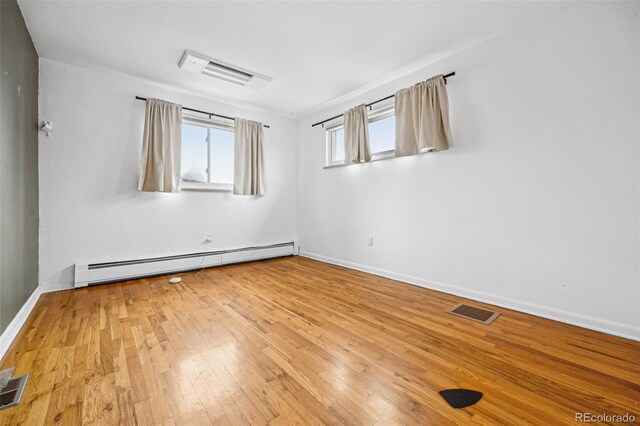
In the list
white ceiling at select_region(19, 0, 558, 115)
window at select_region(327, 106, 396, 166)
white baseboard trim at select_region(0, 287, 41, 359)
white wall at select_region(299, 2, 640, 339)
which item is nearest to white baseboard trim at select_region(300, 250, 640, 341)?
white wall at select_region(299, 2, 640, 339)

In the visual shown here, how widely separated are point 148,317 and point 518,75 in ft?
12.8

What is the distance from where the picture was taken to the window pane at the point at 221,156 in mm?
4199

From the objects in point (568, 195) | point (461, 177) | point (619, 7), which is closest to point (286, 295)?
point (461, 177)

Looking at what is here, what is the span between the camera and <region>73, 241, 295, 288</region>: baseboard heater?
3057 mm

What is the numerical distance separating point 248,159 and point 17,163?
258cm

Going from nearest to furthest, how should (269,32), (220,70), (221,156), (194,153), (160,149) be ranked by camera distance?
1. (269,32)
2. (220,70)
3. (160,149)
4. (194,153)
5. (221,156)

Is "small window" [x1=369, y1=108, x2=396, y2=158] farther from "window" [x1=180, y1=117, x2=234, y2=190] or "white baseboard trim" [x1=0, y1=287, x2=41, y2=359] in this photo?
"white baseboard trim" [x1=0, y1=287, x2=41, y2=359]

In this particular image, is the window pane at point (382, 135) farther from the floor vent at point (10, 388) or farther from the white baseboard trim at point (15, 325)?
the white baseboard trim at point (15, 325)

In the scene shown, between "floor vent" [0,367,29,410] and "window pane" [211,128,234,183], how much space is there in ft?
10.1

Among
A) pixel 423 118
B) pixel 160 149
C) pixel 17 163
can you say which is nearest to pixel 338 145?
pixel 423 118

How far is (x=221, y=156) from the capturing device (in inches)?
169

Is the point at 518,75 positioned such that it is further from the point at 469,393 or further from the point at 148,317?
the point at 148,317

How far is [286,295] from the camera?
2.79 m

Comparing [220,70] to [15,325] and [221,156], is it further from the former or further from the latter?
[15,325]
